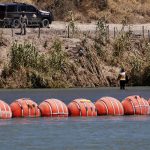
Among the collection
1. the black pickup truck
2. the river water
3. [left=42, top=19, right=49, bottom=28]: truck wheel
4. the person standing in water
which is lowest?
the person standing in water

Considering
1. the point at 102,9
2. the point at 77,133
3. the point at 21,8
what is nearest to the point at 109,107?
the point at 77,133

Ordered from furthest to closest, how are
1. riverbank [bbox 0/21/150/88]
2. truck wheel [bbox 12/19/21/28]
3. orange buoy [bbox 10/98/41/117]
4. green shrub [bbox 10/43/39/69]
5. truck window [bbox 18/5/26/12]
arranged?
truck wheel [bbox 12/19/21/28]
truck window [bbox 18/5/26/12]
green shrub [bbox 10/43/39/69]
riverbank [bbox 0/21/150/88]
orange buoy [bbox 10/98/41/117]

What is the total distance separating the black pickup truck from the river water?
37.0 metres

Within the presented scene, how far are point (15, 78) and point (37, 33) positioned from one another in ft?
30.0

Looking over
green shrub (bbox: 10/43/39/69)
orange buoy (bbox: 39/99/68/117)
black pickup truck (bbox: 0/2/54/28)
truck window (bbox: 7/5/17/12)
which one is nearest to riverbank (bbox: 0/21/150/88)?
green shrub (bbox: 10/43/39/69)

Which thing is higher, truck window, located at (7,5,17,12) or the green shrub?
truck window, located at (7,5,17,12)

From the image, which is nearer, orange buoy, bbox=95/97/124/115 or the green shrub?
orange buoy, bbox=95/97/124/115

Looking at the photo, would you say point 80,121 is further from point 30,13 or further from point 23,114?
point 30,13

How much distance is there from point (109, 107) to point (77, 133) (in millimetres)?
7748

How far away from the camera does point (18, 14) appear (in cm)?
8969

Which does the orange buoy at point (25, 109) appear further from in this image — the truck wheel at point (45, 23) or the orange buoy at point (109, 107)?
the truck wheel at point (45, 23)

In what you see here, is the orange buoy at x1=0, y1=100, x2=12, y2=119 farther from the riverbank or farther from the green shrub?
the green shrub

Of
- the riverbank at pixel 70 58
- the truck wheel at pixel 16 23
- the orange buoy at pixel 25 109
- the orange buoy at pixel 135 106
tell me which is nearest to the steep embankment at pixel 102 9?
the riverbank at pixel 70 58

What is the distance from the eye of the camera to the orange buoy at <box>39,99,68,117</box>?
53000 millimetres
